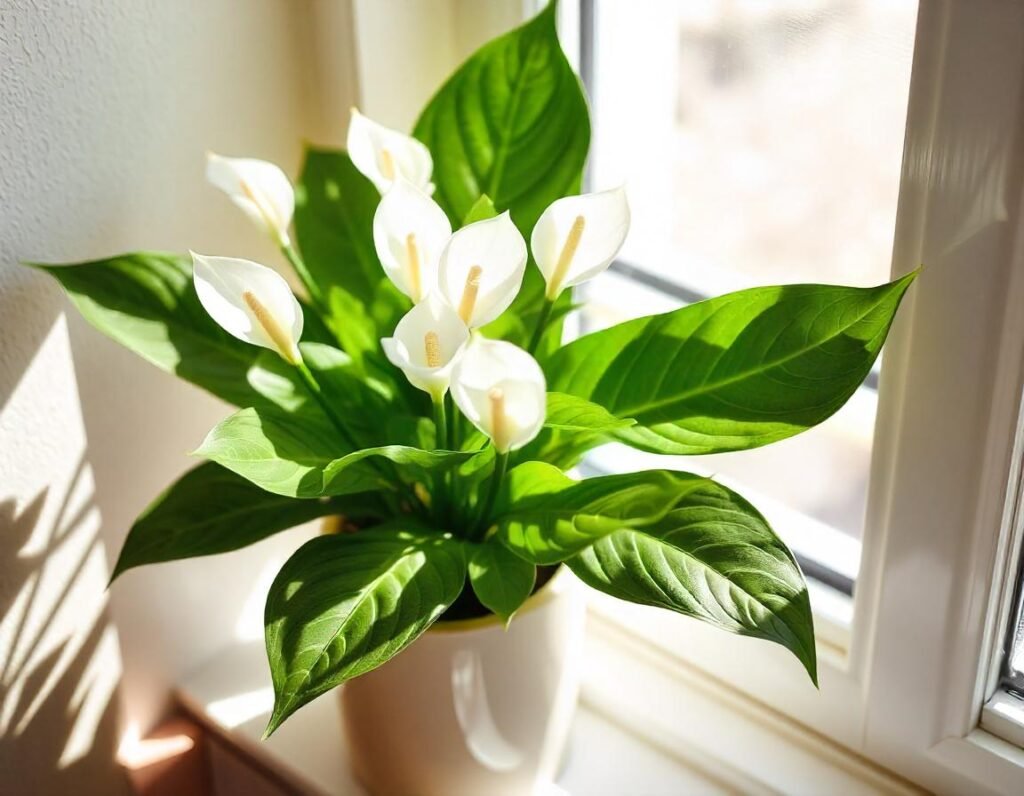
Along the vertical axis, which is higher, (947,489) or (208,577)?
(947,489)

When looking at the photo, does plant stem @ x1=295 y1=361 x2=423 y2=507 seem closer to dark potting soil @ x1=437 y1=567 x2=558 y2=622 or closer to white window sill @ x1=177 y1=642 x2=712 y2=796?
dark potting soil @ x1=437 y1=567 x2=558 y2=622

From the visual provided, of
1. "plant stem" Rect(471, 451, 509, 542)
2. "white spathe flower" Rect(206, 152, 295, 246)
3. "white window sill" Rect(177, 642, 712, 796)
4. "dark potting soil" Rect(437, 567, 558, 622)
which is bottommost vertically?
"white window sill" Rect(177, 642, 712, 796)

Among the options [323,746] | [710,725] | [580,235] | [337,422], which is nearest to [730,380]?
[580,235]

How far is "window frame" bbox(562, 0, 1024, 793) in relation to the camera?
584 millimetres

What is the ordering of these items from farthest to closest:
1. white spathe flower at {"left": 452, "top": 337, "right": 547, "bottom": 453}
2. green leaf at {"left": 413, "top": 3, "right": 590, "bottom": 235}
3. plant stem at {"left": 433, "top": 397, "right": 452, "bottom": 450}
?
green leaf at {"left": 413, "top": 3, "right": 590, "bottom": 235} < plant stem at {"left": 433, "top": 397, "right": 452, "bottom": 450} < white spathe flower at {"left": 452, "top": 337, "right": 547, "bottom": 453}

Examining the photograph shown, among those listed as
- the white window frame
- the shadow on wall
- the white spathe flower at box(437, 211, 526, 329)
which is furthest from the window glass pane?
the shadow on wall

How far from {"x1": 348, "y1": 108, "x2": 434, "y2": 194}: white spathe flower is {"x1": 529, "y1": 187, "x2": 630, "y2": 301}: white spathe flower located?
101mm

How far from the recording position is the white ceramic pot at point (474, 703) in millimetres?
712

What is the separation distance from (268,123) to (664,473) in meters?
0.40

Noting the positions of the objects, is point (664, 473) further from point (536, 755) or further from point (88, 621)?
point (88, 621)

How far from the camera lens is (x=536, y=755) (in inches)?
30.8

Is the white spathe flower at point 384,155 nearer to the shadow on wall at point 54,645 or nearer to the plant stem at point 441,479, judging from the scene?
the plant stem at point 441,479

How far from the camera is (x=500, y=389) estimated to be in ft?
1.80

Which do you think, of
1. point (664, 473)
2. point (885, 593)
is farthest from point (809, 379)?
point (885, 593)
